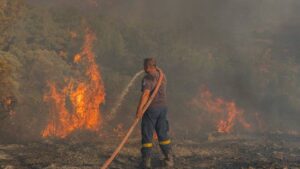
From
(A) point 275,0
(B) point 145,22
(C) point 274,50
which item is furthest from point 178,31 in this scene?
(A) point 275,0

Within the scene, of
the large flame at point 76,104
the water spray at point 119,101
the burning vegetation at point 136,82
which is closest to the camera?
the burning vegetation at point 136,82

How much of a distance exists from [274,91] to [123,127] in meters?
8.11

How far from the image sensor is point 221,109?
15023 millimetres

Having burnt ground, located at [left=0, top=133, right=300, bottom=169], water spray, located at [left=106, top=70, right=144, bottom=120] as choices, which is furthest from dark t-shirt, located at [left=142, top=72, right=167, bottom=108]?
water spray, located at [left=106, top=70, right=144, bottom=120]

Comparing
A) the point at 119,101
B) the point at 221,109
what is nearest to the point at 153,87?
the point at 119,101

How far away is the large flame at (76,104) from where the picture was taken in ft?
38.3

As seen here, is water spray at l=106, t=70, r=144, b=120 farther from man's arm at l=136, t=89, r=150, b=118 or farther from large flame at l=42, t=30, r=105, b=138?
man's arm at l=136, t=89, r=150, b=118

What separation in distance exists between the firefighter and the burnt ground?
460 millimetres

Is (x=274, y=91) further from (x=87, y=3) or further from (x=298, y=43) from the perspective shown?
(x=87, y=3)

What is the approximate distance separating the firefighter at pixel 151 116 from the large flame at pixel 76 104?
475cm

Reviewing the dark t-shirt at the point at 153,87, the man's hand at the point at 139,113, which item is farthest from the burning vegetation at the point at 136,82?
the dark t-shirt at the point at 153,87

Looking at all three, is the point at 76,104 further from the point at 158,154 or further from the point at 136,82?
the point at 158,154

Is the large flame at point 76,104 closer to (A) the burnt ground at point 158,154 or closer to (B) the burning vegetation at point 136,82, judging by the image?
(B) the burning vegetation at point 136,82

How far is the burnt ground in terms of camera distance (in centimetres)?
745
